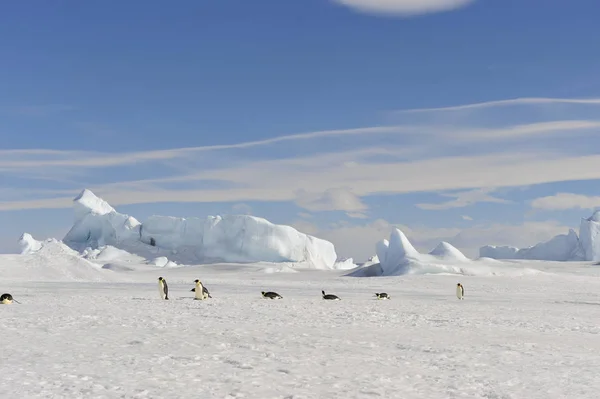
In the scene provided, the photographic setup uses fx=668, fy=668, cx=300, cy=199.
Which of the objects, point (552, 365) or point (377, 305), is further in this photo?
point (377, 305)

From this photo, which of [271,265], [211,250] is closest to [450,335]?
[271,265]

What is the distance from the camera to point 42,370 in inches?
349

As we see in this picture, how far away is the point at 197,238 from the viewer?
74.4 m

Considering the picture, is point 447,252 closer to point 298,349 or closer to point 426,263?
point 426,263

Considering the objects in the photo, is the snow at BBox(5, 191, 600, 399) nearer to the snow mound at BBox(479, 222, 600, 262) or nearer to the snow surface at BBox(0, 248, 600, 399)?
the snow surface at BBox(0, 248, 600, 399)

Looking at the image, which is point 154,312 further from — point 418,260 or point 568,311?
point 418,260

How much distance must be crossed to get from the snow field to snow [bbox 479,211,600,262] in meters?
53.2

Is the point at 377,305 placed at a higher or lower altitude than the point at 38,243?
lower

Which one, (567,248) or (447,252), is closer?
(447,252)

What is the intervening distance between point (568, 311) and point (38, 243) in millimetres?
70919

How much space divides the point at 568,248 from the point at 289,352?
2778 inches

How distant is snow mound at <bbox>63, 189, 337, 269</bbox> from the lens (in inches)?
2687

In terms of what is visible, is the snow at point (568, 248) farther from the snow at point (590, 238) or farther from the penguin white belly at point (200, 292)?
the penguin white belly at point (200, 292)

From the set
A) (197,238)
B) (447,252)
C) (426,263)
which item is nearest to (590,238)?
(447,252)
